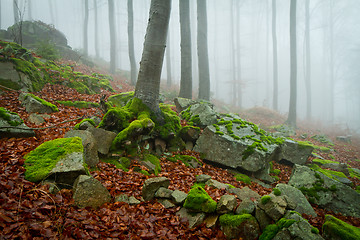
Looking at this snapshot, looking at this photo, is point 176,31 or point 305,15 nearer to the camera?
point 305,15

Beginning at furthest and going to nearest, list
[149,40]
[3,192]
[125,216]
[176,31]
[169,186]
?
[176,31]
[149,40]
[169,186]
[125,216]
[3,192]

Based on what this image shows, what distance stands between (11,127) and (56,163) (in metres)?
1.89

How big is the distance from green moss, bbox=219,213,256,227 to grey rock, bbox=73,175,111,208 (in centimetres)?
233

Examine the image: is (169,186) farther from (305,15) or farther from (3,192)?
(305,15)

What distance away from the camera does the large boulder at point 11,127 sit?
3.89 m

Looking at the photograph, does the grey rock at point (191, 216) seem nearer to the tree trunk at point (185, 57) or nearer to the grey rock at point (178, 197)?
the grey rock at point (178, 197)

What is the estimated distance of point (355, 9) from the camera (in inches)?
1273

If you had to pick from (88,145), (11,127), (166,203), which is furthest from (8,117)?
(166,203)

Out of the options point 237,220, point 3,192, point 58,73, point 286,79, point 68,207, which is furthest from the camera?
point 286,79

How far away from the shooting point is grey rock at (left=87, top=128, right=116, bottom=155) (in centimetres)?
461

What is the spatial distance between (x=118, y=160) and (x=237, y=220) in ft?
10.8

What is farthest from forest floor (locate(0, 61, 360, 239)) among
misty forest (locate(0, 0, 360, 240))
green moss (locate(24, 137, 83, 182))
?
green moss (locate(24, 137, 83, 182))

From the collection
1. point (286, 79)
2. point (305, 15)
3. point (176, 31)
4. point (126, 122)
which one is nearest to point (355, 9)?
point (305, 15)

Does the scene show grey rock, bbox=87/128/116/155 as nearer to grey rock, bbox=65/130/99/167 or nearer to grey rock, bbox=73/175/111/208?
grey rock, bbox=65/130/99/167
